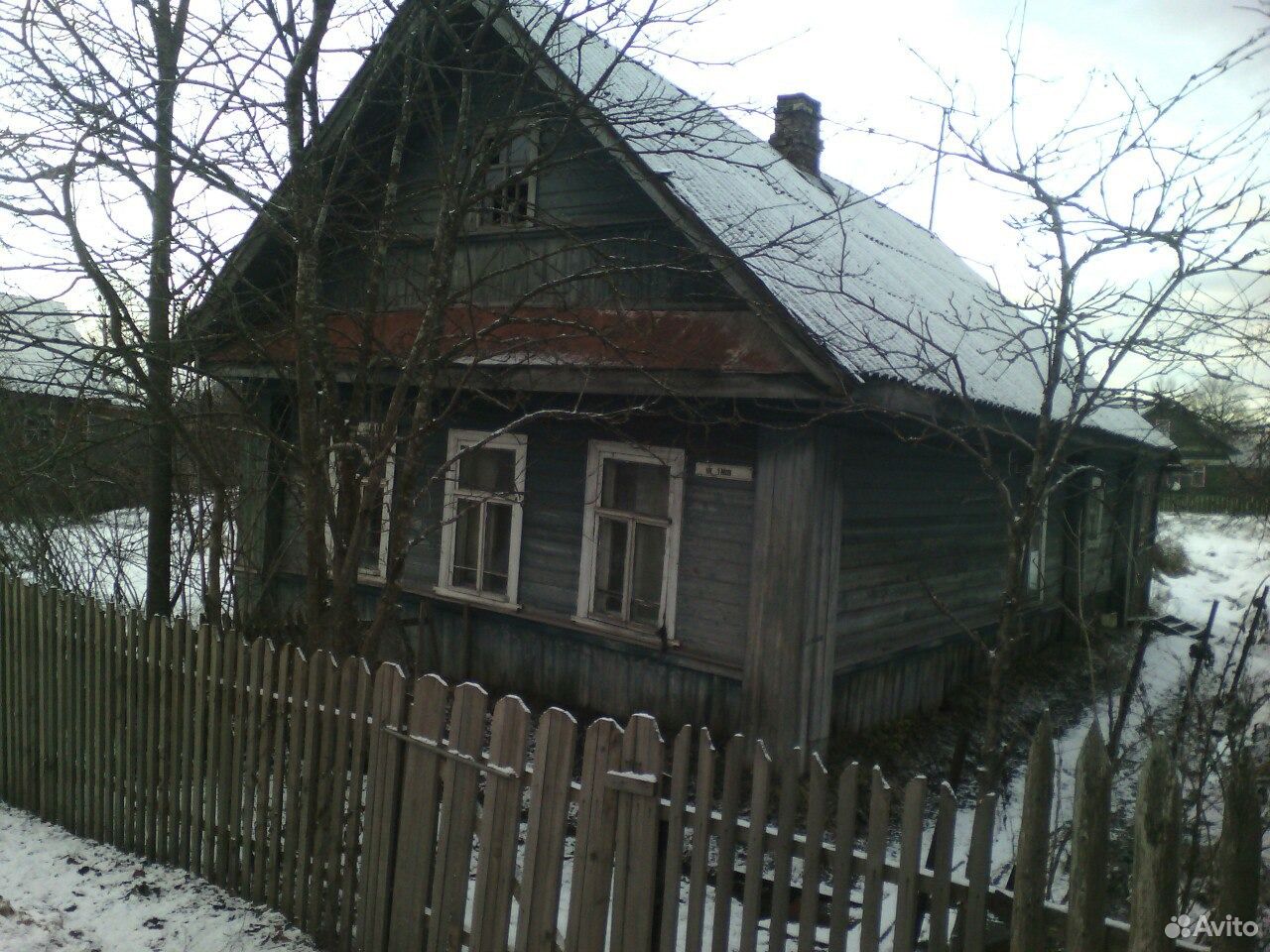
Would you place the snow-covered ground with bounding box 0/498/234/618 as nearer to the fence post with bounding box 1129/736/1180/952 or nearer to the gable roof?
the gable roof

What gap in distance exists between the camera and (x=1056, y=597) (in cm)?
1322

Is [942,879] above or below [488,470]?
below

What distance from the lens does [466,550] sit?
9.38 meters

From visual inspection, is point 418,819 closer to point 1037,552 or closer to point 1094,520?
point 1037,552

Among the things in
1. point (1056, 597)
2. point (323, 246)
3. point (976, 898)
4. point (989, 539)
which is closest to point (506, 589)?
point (323, 246)

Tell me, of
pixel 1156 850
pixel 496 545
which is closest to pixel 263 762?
pixel 1156 850

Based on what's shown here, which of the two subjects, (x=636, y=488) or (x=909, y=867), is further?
(x=636, y=488)

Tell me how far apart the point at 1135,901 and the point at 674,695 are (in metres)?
5.40

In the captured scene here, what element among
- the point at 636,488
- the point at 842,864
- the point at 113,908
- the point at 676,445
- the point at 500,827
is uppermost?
the point at 676,445

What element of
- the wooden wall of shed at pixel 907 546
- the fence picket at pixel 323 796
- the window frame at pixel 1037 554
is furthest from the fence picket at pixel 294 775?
the window frame at pixel 1037 554

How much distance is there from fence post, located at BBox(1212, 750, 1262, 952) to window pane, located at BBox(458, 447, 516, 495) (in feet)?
23.1

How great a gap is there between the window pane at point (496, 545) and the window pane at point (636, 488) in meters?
1.30

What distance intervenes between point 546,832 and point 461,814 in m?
0.48

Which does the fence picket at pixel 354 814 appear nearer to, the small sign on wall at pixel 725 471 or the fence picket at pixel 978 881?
the fence picket at pixel 978 881
